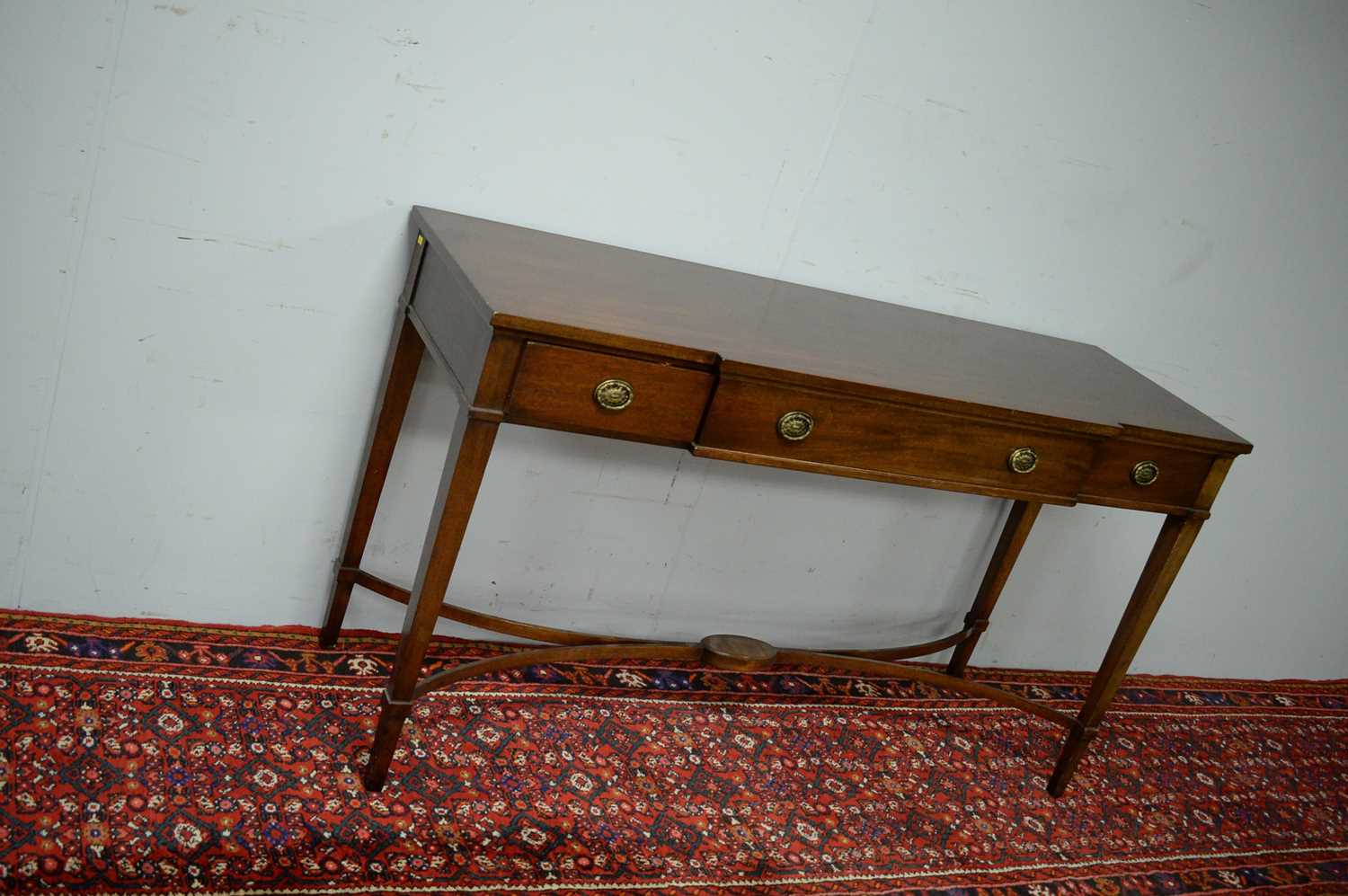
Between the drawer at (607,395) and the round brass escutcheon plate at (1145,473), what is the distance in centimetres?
103

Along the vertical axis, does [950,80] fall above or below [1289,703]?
above

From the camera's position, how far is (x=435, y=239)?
2287mm

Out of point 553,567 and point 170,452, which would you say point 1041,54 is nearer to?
point 553,567

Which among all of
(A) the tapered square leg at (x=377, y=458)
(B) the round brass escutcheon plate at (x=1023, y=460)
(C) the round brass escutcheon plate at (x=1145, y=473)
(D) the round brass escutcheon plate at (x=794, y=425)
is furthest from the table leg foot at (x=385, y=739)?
(C) the round brass escutcheon plate at (x=1145, y=473)

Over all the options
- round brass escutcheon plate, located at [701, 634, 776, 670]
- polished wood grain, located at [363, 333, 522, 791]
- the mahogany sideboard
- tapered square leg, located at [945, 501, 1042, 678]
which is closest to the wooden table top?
the mahogany sideboard

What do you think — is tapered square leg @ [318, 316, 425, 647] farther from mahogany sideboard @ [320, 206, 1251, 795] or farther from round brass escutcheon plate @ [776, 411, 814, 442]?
round brass escutcheon plate @ [776, 411, 814, 442]

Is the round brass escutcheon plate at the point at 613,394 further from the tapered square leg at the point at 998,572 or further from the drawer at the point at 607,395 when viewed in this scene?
the tapered square leg at the point at 998,572

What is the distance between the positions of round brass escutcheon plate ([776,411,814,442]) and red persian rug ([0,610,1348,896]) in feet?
2.78

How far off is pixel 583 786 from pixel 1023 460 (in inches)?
43.3

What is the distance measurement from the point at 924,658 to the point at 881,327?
1.20m

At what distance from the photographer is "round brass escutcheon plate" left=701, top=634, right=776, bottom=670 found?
2689 millimetres

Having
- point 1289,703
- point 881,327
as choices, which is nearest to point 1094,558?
point 1289,703

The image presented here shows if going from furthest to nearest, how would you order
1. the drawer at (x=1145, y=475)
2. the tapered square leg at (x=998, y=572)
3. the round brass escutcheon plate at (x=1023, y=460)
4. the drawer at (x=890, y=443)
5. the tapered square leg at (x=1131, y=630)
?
the tapered square leg at (x=998, y=572) → the tapered square leg at (x=1131, y=630) → the drawer at (x=1145, y=475) → the round brass escutcheon plate at (x=1023, y=460) → the drawer at (x=890, y=443)

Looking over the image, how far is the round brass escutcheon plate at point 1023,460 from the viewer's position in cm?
247
